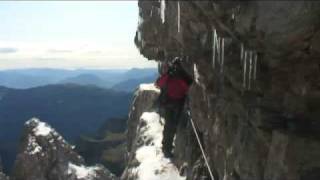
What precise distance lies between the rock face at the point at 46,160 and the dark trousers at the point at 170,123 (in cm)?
3013

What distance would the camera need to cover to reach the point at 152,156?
Answer: 17.3m

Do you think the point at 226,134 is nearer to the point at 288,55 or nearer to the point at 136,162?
the point at 288,55

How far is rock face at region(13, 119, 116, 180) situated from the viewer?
4641 centimetres


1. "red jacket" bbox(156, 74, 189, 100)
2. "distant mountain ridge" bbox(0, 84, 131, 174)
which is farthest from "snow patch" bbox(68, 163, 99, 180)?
"distant mountain ridge" bbox(0, 84, 131, 174)

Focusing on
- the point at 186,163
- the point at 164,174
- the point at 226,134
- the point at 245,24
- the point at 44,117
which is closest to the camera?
the point at 245,24

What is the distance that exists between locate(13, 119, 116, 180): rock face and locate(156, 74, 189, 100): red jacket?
3212 cm

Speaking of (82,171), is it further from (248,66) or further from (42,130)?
(248,66)

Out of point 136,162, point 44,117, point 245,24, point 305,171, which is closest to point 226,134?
point 305,171

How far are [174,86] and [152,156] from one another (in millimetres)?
3094

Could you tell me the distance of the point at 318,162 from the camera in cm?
869

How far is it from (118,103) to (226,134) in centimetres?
13751

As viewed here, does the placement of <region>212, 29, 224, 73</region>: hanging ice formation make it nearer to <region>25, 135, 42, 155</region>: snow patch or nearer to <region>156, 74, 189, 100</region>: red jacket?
<region>156, 74, 189, 100</region>: red jacket

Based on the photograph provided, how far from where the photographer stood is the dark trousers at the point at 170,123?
15758mm

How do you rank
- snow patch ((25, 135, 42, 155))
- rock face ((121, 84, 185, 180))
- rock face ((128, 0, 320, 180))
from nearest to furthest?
rock face ((128, 0, 320, 180))
rock face ((121, 84, 185, 180))
snow patch ((25, 135, 42, 155))
